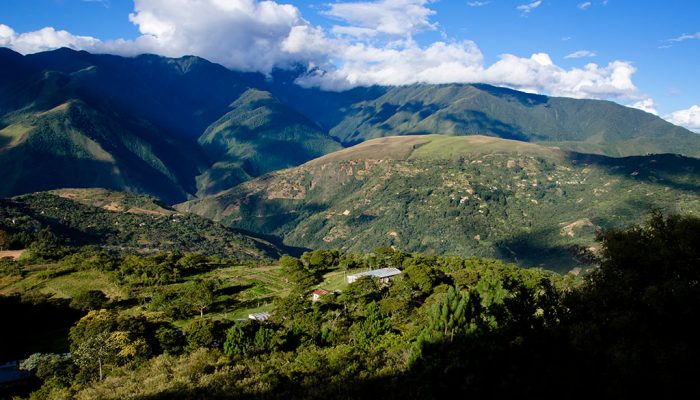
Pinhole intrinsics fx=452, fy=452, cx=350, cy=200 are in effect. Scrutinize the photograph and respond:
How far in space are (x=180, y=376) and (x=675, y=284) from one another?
87.5ft

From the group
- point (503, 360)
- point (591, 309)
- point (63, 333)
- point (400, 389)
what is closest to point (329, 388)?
point (400, 389)

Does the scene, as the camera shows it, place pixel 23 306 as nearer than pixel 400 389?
No

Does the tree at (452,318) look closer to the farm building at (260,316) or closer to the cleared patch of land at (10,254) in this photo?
the farm building at (260,316)

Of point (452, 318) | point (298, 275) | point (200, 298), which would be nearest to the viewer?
point (452, 318)

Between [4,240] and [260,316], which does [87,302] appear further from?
[4,240]

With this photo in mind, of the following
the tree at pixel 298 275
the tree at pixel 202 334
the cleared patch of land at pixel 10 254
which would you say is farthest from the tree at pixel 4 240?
the tree at pixel 202 334

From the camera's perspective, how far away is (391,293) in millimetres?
64625

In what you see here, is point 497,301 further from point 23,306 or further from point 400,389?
point 23,306

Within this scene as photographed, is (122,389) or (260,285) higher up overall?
(122,389)

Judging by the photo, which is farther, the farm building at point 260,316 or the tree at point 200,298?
the tree at point 200,298

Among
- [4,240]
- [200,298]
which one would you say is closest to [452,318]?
[200,298]

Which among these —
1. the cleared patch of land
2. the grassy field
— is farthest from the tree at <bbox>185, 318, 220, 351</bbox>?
the cleared patch of land

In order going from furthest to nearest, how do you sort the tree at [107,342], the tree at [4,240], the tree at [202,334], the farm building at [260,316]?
1. the tree at [4,240]
2. the farm building at [260,316]
3. the tree at [202,334]
4. the tree at [107,342]

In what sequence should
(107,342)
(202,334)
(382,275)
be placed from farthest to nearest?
1. (382,275)
2. (202,334)
3. (107,342)
